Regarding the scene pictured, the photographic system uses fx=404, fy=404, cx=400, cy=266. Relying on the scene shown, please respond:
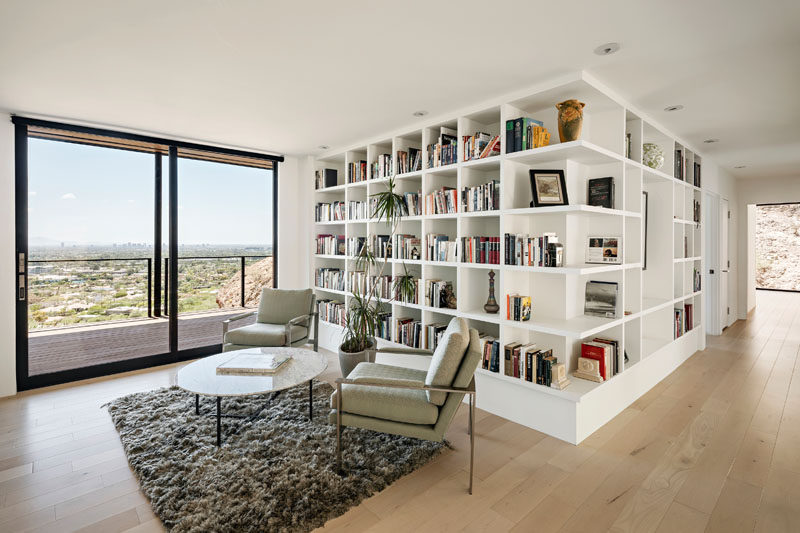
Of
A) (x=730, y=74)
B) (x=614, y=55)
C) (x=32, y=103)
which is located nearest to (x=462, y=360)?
(x=614, y=55)

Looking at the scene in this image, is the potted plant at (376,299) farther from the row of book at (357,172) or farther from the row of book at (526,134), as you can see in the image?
the row of book at (526,134)

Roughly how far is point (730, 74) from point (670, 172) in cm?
151

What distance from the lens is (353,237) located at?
508 cm

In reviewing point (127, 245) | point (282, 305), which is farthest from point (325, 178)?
point (127, 245)

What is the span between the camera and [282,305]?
4574 mm

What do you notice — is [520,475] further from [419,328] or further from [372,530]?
[419,328]

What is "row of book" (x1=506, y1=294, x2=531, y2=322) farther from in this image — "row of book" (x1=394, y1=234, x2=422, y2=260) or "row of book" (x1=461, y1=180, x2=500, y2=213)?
"row of book" (x1=394, y1=234, x2=422, y2=260)

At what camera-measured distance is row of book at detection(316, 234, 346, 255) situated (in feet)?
17.3

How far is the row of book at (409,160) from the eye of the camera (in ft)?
13.6

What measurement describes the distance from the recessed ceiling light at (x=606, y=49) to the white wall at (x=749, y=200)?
658 cm

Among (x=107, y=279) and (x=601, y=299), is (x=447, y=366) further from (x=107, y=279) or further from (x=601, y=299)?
(x=107, y=279)

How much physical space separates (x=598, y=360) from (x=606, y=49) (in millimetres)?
2170

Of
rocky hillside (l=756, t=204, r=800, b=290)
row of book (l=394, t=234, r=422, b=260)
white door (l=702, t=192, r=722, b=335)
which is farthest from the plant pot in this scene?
rocky hillside (l=756, t=204, r=800, b=290)

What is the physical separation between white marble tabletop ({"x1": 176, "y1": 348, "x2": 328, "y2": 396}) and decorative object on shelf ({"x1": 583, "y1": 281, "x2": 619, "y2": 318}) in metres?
2.28
